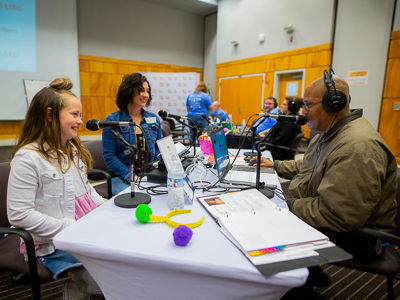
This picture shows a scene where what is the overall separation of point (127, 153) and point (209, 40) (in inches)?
347

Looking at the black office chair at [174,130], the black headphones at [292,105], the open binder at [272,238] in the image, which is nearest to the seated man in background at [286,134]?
the black headphones at [292,105]

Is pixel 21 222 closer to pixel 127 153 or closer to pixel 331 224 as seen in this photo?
pixel 127 153

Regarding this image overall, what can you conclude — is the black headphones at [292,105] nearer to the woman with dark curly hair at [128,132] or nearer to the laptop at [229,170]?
the laptop at [229,170]

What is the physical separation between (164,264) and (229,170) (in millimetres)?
1025

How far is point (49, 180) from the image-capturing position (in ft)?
3.77

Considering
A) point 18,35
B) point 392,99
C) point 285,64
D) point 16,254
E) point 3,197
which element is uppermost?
point 18,35

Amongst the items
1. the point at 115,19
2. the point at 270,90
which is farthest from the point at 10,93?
the point at 270,90

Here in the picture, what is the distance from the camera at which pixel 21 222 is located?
1.06 m

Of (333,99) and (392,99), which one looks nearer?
(333,99)

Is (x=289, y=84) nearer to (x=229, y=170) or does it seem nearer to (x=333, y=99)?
(x=229, y=170)

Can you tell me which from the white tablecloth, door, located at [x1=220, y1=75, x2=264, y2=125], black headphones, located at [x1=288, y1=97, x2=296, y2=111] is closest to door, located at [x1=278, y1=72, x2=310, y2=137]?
door, located at [x1=220, y1=75, x2=264, y2=125]

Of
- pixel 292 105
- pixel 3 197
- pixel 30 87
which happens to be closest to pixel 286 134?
pixel 292 105

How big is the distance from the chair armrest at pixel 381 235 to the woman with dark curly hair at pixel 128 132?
1.46m

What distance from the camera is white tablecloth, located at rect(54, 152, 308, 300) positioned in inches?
28.7
